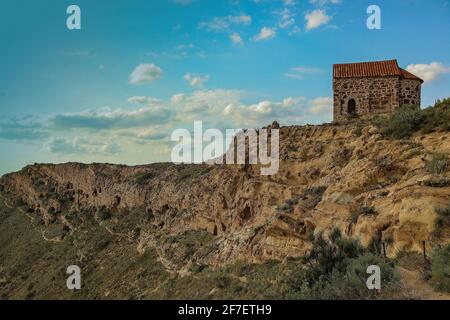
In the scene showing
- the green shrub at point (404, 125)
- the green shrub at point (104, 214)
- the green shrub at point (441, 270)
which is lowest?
the green shrub at point (104, 214)

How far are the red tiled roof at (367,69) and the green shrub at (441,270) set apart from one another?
720 inches

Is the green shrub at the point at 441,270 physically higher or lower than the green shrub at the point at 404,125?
lower

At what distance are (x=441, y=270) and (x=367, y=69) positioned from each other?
19.9 meters

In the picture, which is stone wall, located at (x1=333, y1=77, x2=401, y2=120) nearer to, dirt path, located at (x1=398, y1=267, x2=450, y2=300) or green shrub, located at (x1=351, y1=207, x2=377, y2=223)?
green shrub, located at (x1=351, y1=207, x2=377, y2=223)

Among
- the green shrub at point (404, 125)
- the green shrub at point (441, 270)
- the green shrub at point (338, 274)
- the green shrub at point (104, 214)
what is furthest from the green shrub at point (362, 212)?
the green shrub at point (104, 214)

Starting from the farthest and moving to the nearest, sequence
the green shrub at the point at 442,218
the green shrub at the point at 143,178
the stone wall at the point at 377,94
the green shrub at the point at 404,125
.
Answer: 1. the green shrub at the point at 143,178
2. the stone wall at the point at 377,94
3. the green shrub at the point at 404,125
4. the green shrub at the point at 442,218

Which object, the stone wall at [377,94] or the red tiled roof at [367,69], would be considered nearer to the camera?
the stone wall at [377,94]

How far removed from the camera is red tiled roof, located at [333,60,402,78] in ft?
79.3

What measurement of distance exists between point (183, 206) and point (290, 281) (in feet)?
75.3

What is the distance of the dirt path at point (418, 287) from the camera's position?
677 centimetres

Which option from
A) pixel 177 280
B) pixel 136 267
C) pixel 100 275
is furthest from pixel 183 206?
pixel 177 280

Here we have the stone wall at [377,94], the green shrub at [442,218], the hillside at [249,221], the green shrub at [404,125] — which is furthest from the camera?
the stone wall at [377,94]

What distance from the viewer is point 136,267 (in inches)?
1121

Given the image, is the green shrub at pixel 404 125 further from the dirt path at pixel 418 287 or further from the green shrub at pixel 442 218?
the dirt path at pixel 418 287
